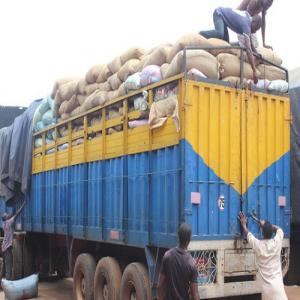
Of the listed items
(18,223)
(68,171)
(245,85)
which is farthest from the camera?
(18,223)

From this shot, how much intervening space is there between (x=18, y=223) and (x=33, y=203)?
42.7 inches

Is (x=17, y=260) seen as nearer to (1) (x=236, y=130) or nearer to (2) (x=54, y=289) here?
(2) (x=54, y=289)

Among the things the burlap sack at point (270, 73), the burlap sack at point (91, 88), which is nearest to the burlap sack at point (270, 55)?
the burlap sack at point (270, 73)

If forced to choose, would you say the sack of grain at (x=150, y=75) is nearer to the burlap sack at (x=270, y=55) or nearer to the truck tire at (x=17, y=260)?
the burlap sack at (x=270, y=55)

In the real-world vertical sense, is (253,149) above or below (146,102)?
below

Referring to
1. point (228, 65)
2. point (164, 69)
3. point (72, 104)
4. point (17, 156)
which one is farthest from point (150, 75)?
point (17, 156)

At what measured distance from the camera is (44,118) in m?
9.77

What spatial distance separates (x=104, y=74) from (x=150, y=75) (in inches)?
70.7

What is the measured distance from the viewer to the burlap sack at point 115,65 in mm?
7641

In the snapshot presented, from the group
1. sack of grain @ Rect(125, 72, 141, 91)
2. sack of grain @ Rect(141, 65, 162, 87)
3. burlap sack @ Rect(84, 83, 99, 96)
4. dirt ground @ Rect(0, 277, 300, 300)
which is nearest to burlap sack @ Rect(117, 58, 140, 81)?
sack of grain @ Rect(125, 72, 141, 91)

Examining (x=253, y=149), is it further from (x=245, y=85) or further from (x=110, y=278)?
(x=110, y=278)

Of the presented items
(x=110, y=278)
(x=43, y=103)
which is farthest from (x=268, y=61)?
(x=43, y=103)

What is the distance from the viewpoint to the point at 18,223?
35.6 feet

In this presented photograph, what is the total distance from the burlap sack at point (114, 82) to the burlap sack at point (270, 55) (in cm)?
190
